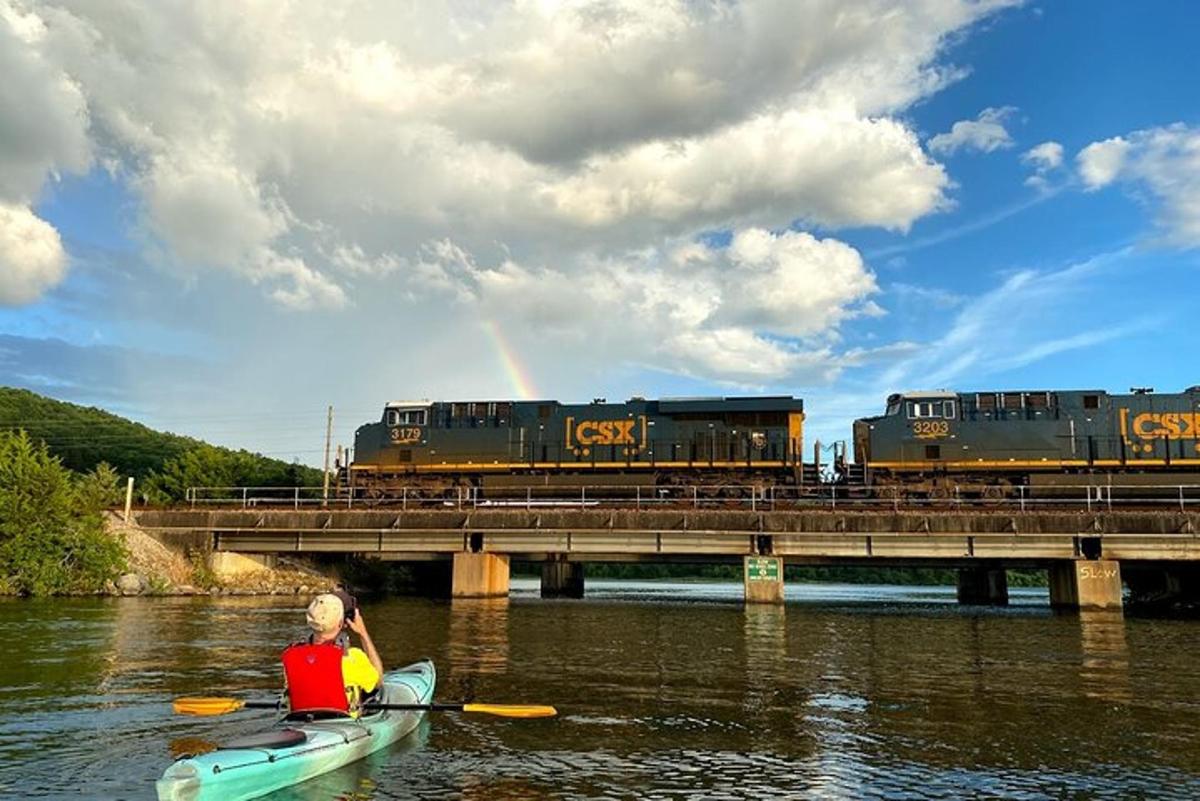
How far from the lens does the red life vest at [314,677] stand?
29.6ft

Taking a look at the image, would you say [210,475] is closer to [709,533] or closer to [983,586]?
[709,533]

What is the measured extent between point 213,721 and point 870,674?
1166 cm

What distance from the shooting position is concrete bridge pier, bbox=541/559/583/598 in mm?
46094

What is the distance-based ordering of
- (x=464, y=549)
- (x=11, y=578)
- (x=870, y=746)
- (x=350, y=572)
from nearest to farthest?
(x=870, y=746), (x=11, y=578), (x=464, y=549), (x=350, y=572)

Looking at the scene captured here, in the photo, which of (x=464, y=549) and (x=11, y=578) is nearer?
(x=11, y=578)

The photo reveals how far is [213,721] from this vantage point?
1162 cm

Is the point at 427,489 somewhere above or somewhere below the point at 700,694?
above

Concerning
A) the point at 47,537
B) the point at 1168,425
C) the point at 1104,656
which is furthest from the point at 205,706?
the point at 1168,425

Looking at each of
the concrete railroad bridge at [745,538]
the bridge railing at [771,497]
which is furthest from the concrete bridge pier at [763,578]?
the bridge railing at [771,497]

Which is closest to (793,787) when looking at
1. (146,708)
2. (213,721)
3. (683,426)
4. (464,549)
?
(213,721)

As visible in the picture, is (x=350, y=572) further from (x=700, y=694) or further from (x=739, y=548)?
(x=700, y=694)

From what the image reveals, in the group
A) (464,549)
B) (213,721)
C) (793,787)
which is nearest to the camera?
(793,787)

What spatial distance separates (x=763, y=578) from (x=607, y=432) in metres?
10.1

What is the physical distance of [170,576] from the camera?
1384 inches
